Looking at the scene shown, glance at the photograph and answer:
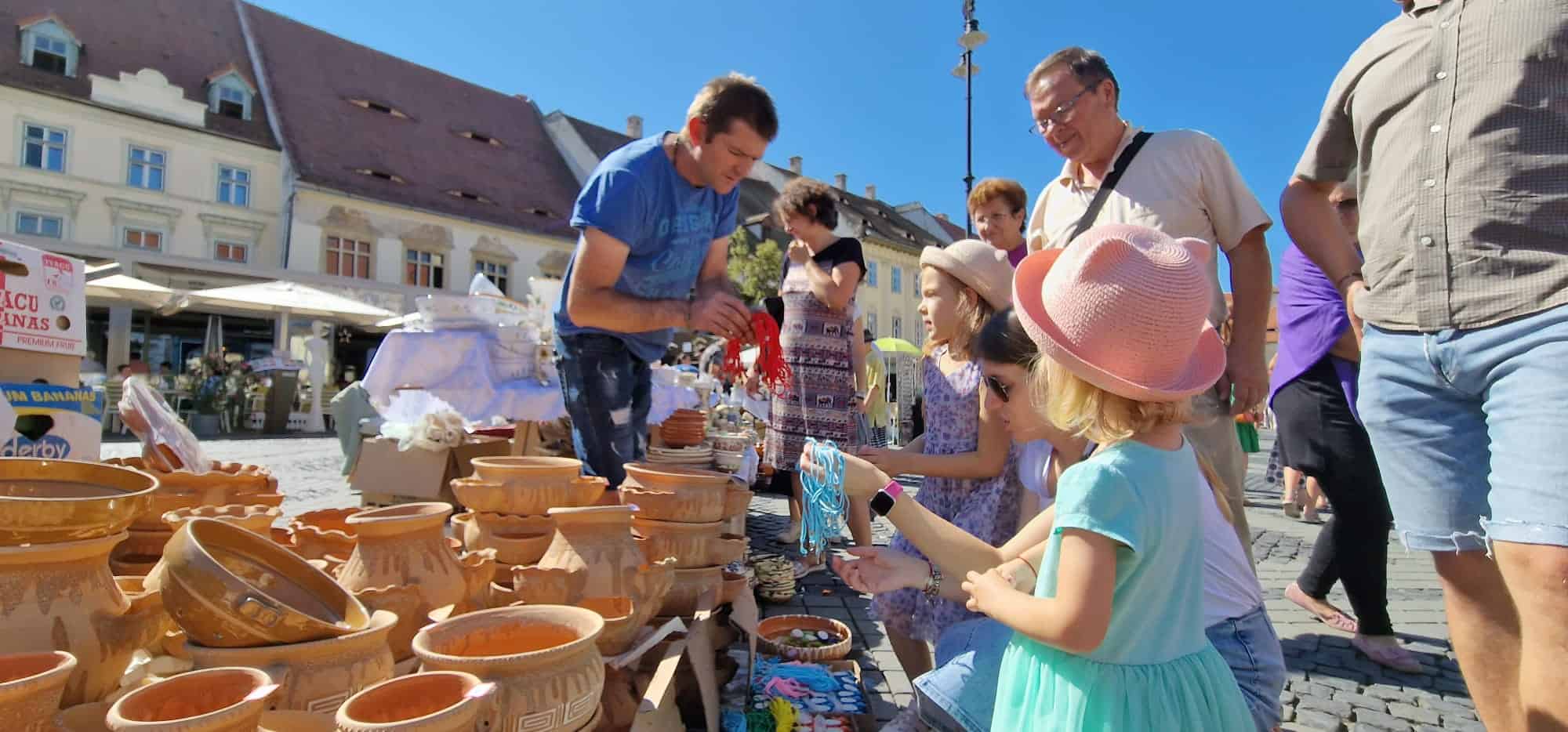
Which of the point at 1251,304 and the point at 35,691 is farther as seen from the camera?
the point at 1251,304

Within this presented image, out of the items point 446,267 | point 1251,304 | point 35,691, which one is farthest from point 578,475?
point 446,267

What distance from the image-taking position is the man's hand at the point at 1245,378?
91.3 inches

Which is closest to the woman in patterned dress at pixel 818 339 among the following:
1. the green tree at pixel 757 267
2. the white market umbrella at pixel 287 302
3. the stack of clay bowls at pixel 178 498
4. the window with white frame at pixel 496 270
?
the stack of clay bowls at pixel 178 498

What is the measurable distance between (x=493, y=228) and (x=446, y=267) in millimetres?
1876

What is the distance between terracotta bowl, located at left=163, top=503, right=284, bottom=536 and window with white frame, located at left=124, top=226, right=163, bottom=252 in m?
21.9

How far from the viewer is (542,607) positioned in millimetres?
1367

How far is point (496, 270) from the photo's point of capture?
23.7 metres

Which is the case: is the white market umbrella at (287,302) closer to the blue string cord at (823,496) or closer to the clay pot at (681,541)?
the clay pot at (681,541)

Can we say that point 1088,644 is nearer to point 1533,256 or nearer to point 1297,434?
point 1533,256

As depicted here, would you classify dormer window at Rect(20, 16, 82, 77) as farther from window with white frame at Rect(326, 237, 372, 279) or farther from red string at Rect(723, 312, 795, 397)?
red string at Rect(723, 312, 795, 397)

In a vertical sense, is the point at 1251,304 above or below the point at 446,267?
below

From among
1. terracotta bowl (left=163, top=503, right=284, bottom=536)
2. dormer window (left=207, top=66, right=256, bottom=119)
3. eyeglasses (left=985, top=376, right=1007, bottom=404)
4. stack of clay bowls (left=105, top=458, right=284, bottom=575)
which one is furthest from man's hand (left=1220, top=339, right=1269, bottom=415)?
dormer window (left=207, top=66, right=256, bottom=119)

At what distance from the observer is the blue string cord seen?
1.65m

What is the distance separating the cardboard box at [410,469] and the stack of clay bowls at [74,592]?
11.2ft
